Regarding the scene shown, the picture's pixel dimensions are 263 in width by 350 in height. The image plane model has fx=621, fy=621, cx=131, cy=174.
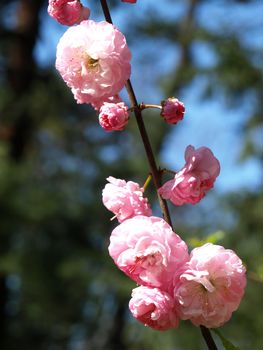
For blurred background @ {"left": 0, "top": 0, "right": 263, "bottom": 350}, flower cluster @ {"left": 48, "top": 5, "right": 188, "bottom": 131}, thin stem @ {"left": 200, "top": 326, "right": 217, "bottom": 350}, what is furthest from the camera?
blurred background @ {"left": 0, "top": 0, "right": 263, "bottom": 350}

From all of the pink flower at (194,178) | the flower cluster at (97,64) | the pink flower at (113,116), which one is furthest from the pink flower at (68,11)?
the pink flower at (194,178)

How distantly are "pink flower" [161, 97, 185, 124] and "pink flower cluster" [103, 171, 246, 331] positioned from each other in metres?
0.15

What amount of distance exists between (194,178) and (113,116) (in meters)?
0.15

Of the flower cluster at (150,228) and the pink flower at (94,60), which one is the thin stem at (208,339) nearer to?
the flower cluster at (150,228)

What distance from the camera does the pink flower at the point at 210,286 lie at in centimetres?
83

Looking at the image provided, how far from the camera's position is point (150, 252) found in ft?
2.74

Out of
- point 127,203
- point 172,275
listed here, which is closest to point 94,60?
point 127,203

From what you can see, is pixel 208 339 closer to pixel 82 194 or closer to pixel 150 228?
pixel 150 228

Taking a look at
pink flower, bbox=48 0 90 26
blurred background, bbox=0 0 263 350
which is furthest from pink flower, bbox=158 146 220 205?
blurred background, bbox=0 0 263 350

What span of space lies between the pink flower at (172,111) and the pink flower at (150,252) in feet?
0.51

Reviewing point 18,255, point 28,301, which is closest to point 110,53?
point 18,255

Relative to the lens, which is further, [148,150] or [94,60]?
[94,60]

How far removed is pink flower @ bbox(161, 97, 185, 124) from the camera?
35.9 inches

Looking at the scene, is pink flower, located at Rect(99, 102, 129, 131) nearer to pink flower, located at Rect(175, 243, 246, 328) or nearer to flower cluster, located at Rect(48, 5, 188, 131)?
flower cluster, located at Rect(48, 5, 188, 131)
